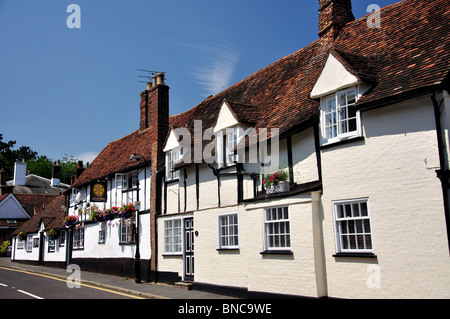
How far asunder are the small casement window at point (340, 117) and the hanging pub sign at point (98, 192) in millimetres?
14993

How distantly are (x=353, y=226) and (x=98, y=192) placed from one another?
15923mm

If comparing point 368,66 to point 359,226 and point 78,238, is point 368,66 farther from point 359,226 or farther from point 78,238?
point 78,238

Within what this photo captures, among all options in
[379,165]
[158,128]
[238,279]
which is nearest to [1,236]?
[158,128]

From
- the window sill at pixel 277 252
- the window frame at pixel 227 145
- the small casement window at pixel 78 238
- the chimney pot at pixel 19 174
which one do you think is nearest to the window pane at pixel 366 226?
the window sill at pixel 277 252

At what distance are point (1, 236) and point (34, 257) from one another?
44.5ft

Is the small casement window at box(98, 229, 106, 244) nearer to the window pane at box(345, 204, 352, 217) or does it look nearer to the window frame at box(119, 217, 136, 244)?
the window frame at box(119, 217, 136, 244)

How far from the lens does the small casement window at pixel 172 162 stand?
18.4m

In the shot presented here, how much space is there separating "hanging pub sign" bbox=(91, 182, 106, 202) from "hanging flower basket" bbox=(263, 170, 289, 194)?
1284cm

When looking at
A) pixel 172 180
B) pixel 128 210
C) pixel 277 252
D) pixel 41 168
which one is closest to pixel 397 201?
pixel 277 252

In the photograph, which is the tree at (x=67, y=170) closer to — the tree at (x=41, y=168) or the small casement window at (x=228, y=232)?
the tree at (x=41, y=168)

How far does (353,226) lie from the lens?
1052cm

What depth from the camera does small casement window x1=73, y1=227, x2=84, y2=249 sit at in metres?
26.5

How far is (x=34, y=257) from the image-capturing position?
1321 inches

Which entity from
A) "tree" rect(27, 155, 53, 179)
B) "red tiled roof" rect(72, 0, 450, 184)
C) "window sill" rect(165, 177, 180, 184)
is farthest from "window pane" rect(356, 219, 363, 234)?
"tree" rect(27, 155, 53, 179)
